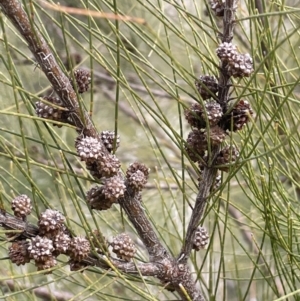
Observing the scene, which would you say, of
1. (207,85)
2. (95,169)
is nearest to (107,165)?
(95,169)

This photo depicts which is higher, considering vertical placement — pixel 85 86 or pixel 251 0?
pixel 251 0

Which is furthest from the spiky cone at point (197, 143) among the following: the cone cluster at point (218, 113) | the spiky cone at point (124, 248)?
the spiky cone at point (124, 248)

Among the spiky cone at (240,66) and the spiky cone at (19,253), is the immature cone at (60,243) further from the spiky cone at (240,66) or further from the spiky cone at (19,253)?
the spiky cone at (240,66)

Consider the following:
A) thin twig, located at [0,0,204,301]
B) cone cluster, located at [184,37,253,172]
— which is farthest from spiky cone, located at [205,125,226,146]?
thin twig, located at [0,0,204,301]

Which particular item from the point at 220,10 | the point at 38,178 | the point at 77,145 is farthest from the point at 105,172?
the point at 38,178

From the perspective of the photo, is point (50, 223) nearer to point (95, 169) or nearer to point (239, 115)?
point (95, 169)

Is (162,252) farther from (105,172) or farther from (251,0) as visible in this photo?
(251,0)

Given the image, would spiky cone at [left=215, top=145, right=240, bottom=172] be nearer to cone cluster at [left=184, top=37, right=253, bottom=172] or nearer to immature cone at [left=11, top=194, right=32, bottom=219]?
cone cluster at [left=184, top=37, right=253, bottom=172]
